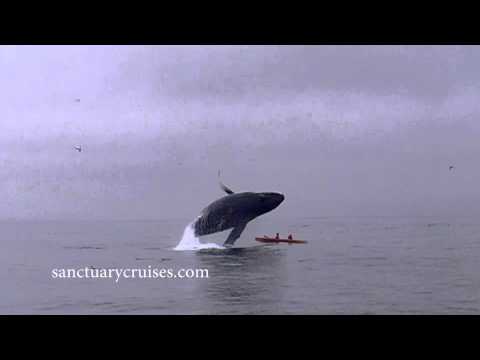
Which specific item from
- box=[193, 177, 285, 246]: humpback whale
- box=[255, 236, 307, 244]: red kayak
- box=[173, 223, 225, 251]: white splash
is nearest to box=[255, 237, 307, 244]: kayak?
box=[255, 236, 307, 244]: red kayak

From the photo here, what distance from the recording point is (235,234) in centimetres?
2681

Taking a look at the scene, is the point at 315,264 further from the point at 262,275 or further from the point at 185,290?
the point at 185,290

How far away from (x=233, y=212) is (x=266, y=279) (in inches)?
176

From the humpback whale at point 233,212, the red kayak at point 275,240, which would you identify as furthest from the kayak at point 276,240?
the humpback whale at point 233,212

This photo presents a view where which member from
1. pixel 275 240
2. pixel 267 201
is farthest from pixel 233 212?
pixel 275 240

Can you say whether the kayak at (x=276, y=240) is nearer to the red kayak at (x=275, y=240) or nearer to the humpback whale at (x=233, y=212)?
the red kayak at (x=275, y=240)

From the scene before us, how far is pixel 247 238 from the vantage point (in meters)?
26.4

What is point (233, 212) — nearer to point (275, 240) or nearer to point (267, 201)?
point (267, 201)

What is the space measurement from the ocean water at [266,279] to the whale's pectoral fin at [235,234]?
0.95ft

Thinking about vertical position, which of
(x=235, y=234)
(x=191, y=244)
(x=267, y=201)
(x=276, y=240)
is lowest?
(x=276, y=240)

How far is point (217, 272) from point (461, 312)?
9.11 metres

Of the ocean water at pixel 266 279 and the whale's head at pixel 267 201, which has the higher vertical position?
the whale's head at pixel 267 201

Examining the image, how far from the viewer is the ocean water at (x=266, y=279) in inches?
813

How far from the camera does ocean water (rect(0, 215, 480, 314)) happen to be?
2066cm
